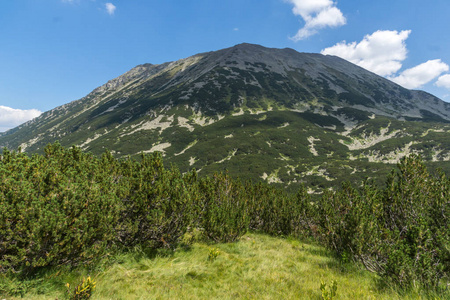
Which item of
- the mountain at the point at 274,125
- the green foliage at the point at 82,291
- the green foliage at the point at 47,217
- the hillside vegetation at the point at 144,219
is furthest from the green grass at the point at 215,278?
the mountain at the point at 274,125

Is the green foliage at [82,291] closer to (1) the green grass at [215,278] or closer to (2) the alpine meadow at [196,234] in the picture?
(2) the alpine meadow at [196,234]

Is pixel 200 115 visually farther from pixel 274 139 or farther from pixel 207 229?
pixel 207 229

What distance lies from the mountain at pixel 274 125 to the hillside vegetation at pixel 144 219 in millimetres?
31502

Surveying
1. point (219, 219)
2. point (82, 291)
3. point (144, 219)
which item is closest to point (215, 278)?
point (144, 219)

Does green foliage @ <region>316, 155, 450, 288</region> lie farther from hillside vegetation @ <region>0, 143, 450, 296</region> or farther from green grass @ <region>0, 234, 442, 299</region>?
green grass @ <region>0, 234, 442, 299</region>

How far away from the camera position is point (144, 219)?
863cm

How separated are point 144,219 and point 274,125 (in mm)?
100598

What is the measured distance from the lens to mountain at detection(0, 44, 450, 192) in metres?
68.4

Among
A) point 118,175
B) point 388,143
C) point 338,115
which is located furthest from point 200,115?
point 118,175

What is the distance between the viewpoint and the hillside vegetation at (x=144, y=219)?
197 inches

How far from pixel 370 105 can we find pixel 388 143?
75805 millimetres

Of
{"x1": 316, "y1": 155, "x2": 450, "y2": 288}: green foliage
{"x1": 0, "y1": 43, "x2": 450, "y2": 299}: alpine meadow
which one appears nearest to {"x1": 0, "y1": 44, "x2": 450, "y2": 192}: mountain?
{"x1": 316, "y1": 155, "x2": 450, "y2": 288}: green foliage

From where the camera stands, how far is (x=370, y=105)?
14238cm

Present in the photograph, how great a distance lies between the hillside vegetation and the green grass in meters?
0.40
